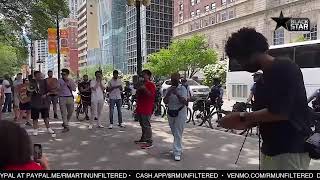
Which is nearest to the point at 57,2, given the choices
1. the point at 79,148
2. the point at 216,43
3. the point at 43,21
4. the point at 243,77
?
the point at 43,21

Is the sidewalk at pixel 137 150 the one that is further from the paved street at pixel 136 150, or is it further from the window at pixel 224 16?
the window at pixel 224 16

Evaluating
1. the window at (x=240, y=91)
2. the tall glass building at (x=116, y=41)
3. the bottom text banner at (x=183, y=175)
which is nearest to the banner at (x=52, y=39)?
the window at (x=240, y=91)

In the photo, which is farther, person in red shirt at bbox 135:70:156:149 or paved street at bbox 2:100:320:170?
person in red shirt at bbox 135:70:156:149

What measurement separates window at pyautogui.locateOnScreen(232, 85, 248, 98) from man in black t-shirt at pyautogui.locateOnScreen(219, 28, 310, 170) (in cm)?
2308

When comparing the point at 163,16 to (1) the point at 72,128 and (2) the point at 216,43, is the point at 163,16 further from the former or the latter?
(1) the point at 72,128

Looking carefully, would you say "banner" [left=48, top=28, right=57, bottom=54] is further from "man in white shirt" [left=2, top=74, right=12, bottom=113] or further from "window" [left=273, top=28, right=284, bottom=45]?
"window" [left=273, top=28, right=284, bottom=45]

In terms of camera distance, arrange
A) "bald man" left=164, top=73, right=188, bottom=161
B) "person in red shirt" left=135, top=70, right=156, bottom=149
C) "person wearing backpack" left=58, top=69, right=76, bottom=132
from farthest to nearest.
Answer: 1. "person wearing backpack" left=58, top=69, right=76, bottom=132
2. "person in red shirt" left=135, top=70, right=156, bottom=149
3. "bald man" left=164, top=73, right=188, bottom=161

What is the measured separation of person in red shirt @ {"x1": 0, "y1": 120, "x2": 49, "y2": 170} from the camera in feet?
7.55

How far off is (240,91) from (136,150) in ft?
60.5

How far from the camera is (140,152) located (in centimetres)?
859

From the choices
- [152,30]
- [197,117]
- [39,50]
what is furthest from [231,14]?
[197,117]

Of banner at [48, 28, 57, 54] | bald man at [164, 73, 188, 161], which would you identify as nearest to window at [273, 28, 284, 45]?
banner at [48, 28, 57, 54]

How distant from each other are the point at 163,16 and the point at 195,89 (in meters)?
81.4

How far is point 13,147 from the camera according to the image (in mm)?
2311
